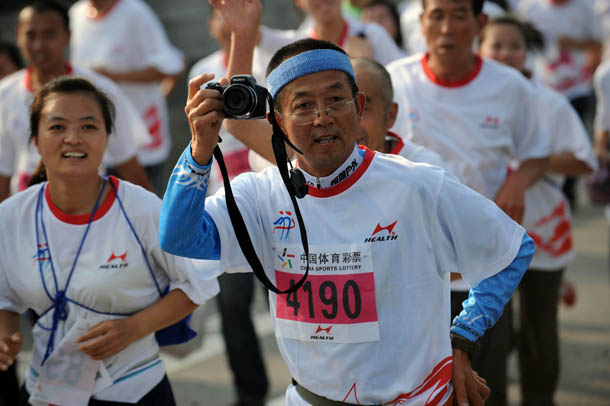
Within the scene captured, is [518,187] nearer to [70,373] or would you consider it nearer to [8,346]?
[70,373]

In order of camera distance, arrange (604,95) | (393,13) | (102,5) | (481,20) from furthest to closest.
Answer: (393,13)
(102,5)
(604,95)
(481,20)

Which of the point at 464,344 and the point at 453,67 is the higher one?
the point at 453,67

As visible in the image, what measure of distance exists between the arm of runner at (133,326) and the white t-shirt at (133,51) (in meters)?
4.01

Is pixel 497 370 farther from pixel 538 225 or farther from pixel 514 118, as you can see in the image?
pixel 514 118

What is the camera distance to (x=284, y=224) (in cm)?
315

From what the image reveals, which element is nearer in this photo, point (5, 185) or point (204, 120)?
point (204, 120)

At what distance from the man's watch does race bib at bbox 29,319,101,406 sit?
1.45 meters

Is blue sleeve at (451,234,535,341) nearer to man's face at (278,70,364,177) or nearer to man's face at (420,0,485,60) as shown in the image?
man's face at (278,70,364,177)

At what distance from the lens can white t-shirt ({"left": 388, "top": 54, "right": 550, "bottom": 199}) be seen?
4758mm

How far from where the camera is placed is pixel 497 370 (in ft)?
16.4

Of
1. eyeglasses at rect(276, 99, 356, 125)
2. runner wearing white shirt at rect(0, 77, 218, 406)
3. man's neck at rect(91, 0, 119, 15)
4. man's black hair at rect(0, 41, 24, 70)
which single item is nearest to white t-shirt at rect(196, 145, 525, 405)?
eyeglasses at rect(276, 99, 356, 125)

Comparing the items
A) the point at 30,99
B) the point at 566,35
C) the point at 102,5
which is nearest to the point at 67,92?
the point at 30,99

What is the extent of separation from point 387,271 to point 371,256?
2.7 inches

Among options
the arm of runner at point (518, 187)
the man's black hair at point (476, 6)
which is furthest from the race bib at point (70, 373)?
the man's black hair at point (476, 6)
